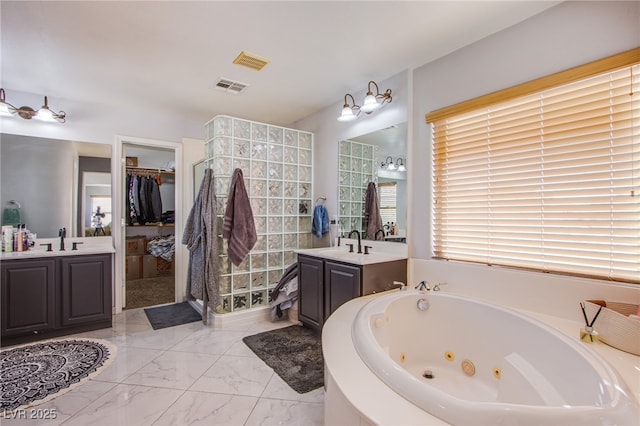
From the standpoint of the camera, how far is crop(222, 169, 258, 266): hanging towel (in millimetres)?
2908

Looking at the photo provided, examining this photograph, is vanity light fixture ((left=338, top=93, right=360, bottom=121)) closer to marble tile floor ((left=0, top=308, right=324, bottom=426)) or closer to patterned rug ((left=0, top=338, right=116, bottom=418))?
marble tile floor ((left=0, top=308, right=324, bottom=426))

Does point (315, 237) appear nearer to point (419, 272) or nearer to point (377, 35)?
point (419, 272)

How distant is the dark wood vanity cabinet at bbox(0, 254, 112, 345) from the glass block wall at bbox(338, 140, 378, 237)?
8.27ft

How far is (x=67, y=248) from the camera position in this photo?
3.09 m

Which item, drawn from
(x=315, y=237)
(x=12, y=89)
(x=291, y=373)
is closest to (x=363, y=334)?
(x=291, y=373)

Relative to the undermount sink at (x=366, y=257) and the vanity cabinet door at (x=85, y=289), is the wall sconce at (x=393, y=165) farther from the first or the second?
the vanity cabinet door at (x=85, y=289)

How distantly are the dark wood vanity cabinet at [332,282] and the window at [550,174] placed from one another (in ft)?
1.64

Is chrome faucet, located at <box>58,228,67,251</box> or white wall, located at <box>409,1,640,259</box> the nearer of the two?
white wall, located at <box>409,1,640,259</box>

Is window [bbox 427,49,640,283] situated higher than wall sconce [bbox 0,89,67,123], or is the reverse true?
wall sconce [bbox 0,89,67,123]

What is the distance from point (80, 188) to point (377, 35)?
3.41 meters

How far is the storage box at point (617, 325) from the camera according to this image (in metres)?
1.25

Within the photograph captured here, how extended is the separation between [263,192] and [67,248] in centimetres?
216

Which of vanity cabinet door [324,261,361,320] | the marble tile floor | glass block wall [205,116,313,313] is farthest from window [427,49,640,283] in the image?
glass block wall [205,116,313,313]

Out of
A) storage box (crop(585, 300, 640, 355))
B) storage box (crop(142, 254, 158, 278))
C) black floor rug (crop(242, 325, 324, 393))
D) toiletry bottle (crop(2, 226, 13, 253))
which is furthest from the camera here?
storage box (crop(142, 254, 158, 278))
